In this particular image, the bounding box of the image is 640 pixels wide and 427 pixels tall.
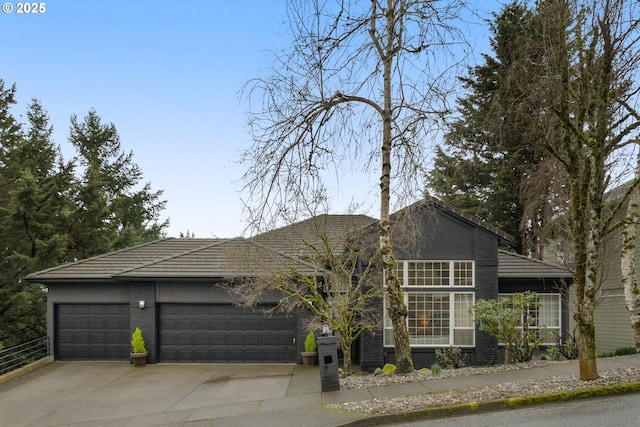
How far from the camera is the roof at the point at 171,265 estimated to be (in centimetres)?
1225

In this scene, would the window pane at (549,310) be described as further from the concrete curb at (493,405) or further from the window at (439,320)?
the concrete curb at (493,405)

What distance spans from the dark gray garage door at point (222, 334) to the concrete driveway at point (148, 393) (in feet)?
1.89

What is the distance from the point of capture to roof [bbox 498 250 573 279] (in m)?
15.8

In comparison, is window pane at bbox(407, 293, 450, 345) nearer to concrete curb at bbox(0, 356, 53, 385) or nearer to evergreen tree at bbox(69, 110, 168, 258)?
concrete curb at bbox(0, 356, 53, 385)

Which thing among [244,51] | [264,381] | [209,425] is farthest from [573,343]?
[244,51]

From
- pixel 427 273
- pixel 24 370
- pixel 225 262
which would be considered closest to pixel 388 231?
pixel 427 273

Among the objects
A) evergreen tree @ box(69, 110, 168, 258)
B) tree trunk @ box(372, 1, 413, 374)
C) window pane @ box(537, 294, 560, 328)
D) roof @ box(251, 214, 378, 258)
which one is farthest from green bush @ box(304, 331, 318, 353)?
evergreen tree @ box(69, 110, 168, 258)

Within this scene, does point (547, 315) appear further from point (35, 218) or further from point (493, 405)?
point (35, 218)

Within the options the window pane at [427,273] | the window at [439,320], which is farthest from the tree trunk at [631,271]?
the window pane at [427,273]

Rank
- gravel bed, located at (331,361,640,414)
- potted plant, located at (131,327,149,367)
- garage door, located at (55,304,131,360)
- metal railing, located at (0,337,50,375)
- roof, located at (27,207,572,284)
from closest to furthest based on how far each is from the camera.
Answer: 1. gravel bed, located at (331,361,640,414)
2. roof, located at (27,207,572,284)
3. metal railing, located at (0,337,50,375)
4. potted plant, located at (131,327,149,367)
5. garage door, located at (55,304,131,360)

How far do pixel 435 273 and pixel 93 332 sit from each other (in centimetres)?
1165

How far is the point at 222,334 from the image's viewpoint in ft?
49.5

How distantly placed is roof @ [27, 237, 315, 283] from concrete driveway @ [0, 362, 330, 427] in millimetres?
2806

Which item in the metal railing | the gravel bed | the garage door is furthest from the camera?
the garage door
